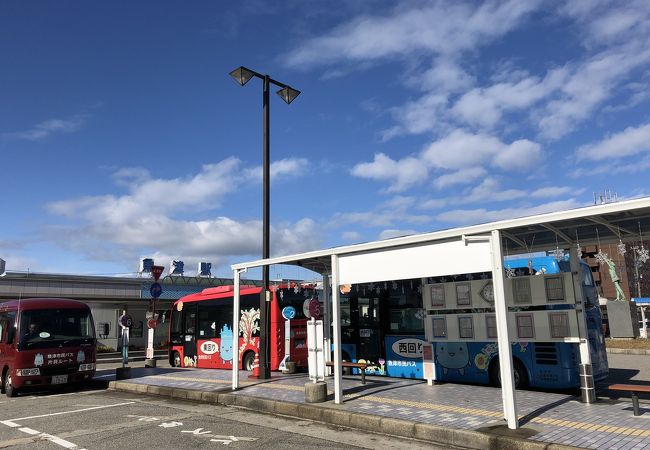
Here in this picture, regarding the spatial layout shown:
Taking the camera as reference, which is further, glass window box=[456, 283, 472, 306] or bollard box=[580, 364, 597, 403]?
glass window box=[456, 283, 472, 306]

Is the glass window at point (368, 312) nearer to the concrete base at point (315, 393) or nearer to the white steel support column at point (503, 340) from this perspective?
the concrete base at point (315, 393)

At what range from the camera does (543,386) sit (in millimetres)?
9875

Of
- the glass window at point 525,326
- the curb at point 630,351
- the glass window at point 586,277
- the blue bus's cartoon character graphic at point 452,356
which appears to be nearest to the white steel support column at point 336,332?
the blue bus's cartoon character graphic at point 452,356

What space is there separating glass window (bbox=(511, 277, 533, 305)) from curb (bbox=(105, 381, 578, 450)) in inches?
160

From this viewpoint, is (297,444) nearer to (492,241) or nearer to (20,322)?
(492,241)

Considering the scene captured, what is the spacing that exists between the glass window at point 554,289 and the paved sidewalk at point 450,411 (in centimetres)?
185

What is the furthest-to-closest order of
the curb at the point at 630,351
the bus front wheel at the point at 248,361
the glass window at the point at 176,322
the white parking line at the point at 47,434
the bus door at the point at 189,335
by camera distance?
the glass window at the point at 176,322 < the curb at the point at 630,351 < the bus door at the point at 189,335 < the bus front wheel at the point at 248,361 < the white parking line at the point at 47,434

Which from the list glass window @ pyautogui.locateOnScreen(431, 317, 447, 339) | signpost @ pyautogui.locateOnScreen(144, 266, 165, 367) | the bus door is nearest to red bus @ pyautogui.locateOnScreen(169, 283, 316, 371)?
the bus door

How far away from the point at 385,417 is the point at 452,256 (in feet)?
9.43

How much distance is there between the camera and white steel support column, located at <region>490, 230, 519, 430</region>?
7.01 m

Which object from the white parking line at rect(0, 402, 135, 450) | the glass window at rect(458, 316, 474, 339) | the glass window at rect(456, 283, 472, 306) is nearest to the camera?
the white parking line at rect(0, 402, 135, 450)

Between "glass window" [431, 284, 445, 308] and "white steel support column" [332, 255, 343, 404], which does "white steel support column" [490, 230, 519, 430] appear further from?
"glass window" [431, 284, 445, 308]

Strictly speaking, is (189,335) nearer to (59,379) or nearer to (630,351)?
(59,379)

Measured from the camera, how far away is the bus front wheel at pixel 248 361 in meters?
15.8
